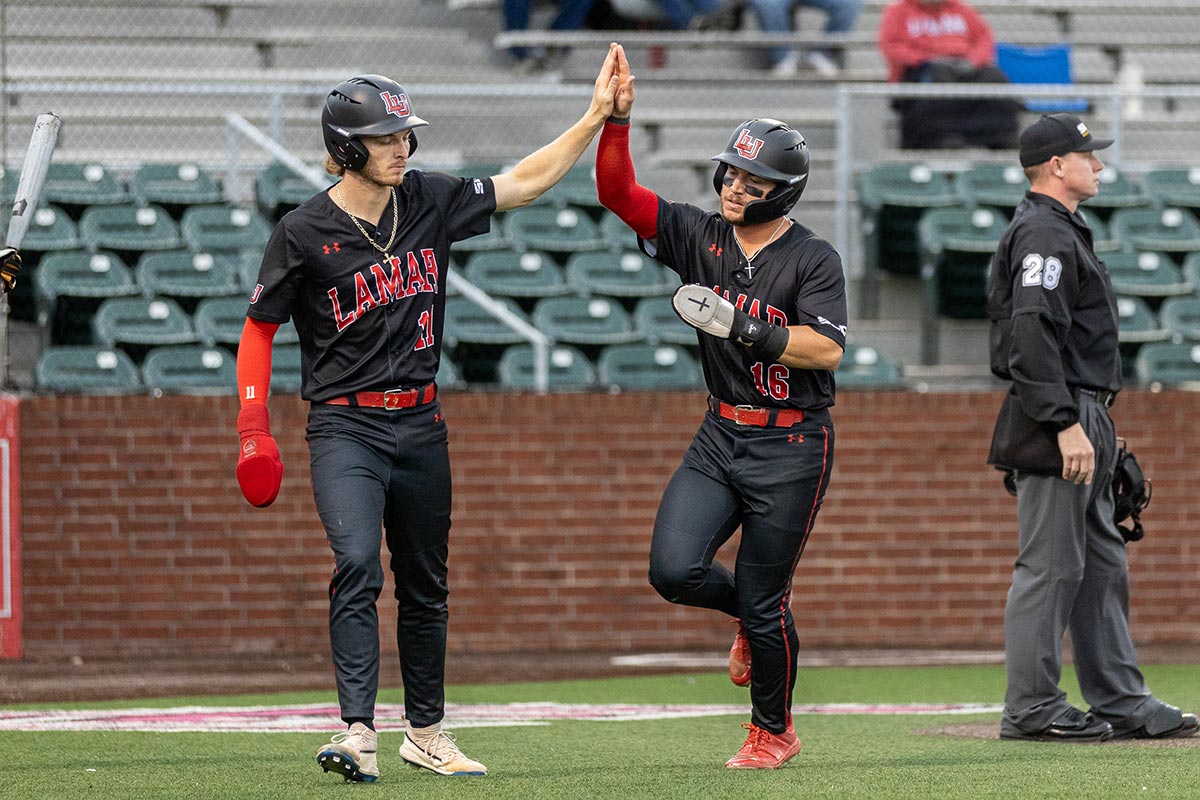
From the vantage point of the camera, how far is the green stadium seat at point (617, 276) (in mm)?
10883

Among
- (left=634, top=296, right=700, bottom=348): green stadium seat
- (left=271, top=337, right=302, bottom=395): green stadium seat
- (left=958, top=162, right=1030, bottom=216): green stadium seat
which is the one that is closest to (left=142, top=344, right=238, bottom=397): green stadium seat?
(left=271, top=337, right=302, bottom=395): green stadium seat

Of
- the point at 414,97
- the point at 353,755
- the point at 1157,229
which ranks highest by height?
the point at 414,97

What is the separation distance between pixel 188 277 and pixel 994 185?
5.36 metres

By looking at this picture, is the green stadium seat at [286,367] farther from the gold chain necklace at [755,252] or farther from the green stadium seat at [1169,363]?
the green stadium seat at [1169,363]

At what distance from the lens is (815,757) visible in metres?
5.58

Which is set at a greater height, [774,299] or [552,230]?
[552,230]

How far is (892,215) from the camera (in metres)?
11.5

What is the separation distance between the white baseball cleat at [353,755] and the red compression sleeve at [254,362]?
100 centimetres

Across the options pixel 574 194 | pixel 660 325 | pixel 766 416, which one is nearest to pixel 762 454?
pixel 766 416

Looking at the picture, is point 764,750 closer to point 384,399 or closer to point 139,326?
point 384,399

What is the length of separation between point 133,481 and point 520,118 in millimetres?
5111

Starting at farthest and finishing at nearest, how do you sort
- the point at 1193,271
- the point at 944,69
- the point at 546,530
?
the point at 944,69, the point at 1193,271, the point at 546,530

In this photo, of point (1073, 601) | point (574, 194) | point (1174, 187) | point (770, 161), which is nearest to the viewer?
point (770, 161)

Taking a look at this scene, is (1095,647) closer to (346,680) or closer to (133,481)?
(346,680)
